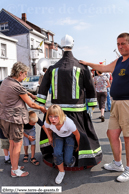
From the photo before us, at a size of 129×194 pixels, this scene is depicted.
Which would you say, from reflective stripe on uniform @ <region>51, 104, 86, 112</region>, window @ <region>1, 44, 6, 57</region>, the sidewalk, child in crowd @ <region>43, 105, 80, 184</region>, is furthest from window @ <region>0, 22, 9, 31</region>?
child in crowd @ <region>43, 105, 80, 184</region>

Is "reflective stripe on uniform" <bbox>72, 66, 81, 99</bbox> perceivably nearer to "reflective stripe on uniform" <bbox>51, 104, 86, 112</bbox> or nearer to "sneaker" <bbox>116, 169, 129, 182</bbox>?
"reflective stripe on uniform" <bbox>51, 104, 86, 112</bbox>

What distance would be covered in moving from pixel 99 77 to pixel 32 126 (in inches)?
160

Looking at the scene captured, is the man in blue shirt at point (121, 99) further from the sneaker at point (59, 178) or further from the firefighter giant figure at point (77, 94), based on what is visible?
the sneaker at point (59, 178)

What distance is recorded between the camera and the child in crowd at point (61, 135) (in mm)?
2699

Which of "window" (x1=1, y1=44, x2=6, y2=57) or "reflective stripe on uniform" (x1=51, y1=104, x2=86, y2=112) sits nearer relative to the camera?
"reflective stripe on uniform" (x1=51, y1=104, x2=86, y2=112)

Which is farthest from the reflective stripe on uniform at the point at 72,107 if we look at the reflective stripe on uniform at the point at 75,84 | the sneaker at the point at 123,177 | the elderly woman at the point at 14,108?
the sneaker at the point at 123,177

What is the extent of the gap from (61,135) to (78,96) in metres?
0.65

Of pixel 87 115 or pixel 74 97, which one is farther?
pixel 87 115

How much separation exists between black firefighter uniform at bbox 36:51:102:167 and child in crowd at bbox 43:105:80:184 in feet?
0.49

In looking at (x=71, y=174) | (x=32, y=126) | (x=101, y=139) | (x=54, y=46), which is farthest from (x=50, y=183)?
(x=54, y=46)

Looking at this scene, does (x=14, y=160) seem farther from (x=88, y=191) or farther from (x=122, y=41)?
(x=122, y=41)

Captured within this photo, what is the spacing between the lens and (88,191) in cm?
257

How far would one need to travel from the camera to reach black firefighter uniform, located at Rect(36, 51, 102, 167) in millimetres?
2975

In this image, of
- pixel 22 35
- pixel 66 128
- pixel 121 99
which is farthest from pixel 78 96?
pixel 22 35
